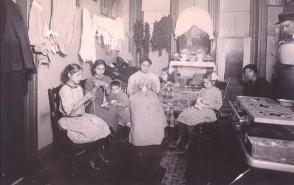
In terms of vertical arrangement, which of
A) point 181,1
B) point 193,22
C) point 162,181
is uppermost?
point 181,1

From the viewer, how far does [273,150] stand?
7.63 feet

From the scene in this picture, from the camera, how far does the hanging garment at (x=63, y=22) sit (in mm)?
3662

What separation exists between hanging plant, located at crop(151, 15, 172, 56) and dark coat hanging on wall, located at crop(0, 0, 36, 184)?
3543mm

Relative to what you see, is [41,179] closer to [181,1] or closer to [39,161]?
[39,161]

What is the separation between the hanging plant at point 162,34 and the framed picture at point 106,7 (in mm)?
978

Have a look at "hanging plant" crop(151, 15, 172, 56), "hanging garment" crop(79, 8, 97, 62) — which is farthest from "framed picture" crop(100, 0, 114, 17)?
"hanging plant" crop(151, 15, 172, 56)

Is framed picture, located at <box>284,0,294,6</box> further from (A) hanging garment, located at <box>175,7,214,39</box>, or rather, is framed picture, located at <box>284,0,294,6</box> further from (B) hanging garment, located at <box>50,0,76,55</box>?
(B) hanging garment, located at <box>50,0,76,55</box>

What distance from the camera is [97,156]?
3742 mm

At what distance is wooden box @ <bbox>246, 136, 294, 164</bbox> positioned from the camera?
2284 mm

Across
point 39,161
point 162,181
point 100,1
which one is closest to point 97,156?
point 39,161

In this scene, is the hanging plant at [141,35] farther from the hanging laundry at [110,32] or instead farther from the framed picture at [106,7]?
the framed picture at [106,7]

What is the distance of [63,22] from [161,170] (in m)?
2.23

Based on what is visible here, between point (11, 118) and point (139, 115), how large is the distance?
1.54m

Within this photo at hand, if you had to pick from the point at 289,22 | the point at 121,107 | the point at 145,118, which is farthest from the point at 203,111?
the point at 289,22
